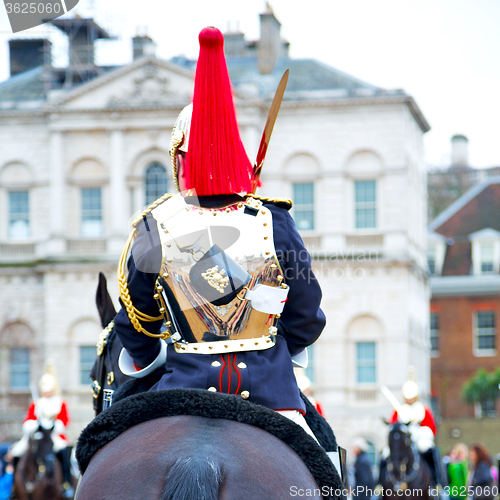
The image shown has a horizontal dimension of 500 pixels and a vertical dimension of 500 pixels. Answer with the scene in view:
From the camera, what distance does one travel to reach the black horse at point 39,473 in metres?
11.2

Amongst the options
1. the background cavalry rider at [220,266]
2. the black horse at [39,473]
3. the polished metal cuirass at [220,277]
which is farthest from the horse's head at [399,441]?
the polished metal cuirass at [220,277]

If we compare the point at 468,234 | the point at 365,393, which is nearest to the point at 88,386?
the point at 365,393

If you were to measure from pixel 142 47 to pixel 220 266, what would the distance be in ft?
98.4

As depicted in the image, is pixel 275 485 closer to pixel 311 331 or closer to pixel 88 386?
pixel 311 331

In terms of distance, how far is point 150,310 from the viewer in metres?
3.85

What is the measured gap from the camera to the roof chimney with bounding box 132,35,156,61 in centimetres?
3175

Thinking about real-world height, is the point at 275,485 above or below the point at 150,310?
below

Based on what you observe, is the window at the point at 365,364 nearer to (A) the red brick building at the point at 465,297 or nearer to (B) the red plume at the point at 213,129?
(A) the red brick building at the point at 465,297

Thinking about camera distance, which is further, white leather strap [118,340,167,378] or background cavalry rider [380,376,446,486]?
background cavalry rider [380,376,446,486]

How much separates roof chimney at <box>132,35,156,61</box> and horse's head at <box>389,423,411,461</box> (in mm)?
21687

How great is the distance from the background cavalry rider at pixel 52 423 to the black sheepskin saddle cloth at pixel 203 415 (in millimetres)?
8569

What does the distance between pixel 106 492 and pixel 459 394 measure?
120 feet

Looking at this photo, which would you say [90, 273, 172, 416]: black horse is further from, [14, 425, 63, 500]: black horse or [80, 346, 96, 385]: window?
[80, 346, 96, 385]: window

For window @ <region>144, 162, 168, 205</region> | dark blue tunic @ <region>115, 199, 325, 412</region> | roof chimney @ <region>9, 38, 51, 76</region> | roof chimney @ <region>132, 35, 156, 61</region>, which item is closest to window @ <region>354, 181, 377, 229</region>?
window @ <region>144, 162, 168, 205</region>
